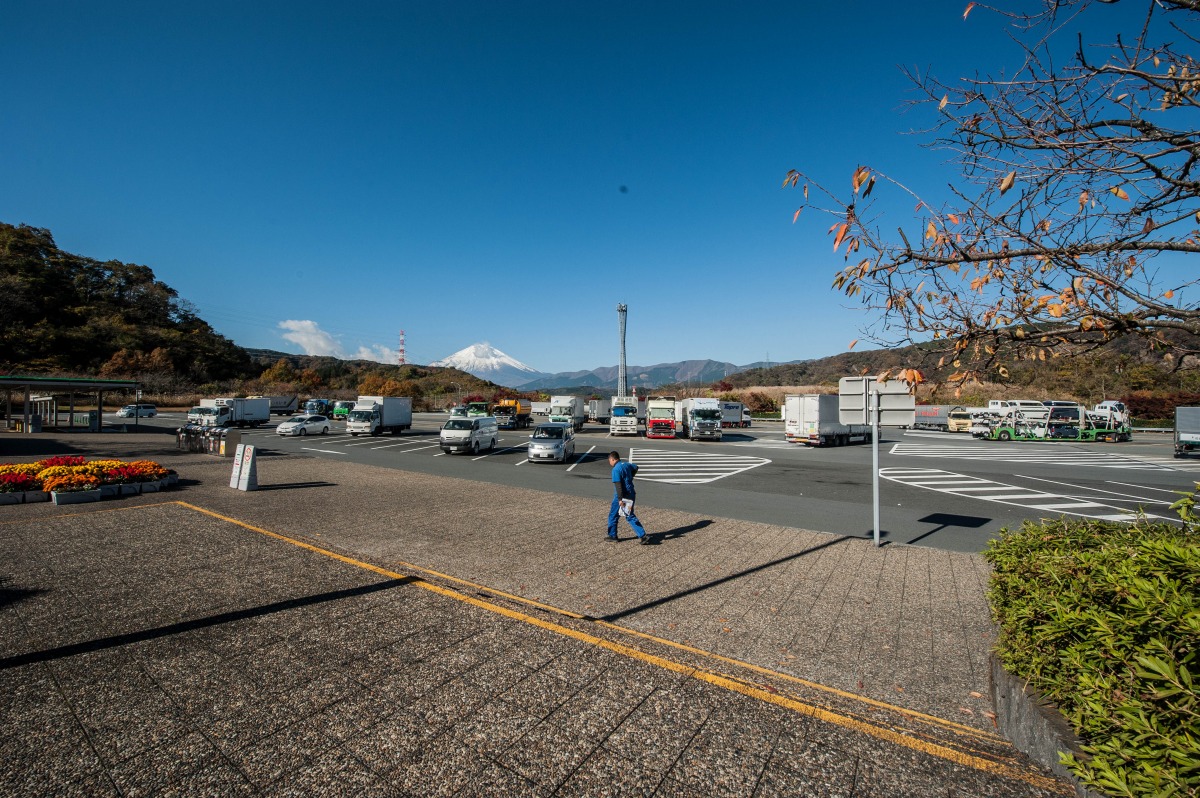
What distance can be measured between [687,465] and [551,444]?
18.9ft

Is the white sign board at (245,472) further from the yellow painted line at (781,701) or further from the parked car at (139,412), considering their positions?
the parked car at (139,412)

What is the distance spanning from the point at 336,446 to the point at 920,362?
29.7 m

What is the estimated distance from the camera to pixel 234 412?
44.0 m

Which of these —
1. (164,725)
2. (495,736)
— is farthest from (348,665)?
(495,736)

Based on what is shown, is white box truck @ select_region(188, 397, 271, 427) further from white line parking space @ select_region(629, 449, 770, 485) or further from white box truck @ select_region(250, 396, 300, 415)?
white line parking space @ select_region(629, 449, 770, 485)

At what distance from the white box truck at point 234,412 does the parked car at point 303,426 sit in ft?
26.7

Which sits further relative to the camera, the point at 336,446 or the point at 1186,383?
the point at 1186,383

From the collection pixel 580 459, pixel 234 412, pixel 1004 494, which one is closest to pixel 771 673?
pixel 1004 494

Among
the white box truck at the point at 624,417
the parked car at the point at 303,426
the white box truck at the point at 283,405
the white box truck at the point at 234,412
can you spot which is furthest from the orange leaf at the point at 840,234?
the white box truck at the point at 283,405

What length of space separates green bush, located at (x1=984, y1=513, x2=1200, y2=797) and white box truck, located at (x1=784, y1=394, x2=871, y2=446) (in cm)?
2877

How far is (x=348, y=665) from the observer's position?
14.6 feet

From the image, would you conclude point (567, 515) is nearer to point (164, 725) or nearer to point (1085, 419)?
point (164, 725)

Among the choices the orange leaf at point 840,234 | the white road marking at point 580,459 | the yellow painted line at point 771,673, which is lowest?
the white road marking at point 580,459

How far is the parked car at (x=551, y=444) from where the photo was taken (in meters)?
22.2
